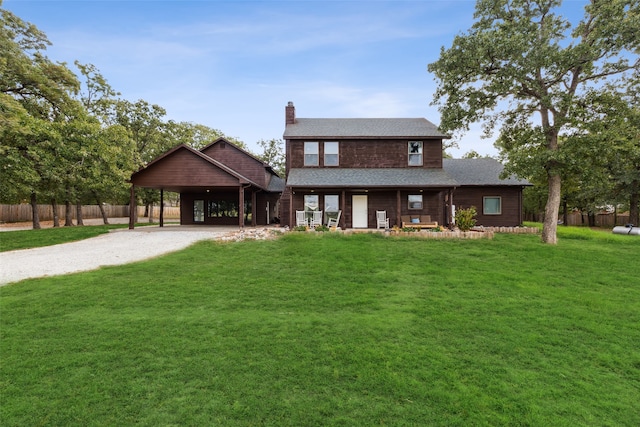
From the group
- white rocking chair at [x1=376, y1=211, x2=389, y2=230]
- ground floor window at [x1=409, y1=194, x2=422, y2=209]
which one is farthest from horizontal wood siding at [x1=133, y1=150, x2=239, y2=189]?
ground floor window at [x1=409, y1=194, x2=422, y2=209]

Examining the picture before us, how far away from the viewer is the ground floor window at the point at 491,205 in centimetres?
1997

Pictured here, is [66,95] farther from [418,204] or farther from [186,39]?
[418,204]

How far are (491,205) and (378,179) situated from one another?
869 cm

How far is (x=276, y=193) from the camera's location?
77.0ft

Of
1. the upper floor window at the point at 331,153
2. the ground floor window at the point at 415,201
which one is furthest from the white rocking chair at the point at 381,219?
the upper floor window at the point at 331,153

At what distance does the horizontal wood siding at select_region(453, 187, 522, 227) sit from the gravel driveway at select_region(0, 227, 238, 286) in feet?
55.5

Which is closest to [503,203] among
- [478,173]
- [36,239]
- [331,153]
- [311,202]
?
[478,173]

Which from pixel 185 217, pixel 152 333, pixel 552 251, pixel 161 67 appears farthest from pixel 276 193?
pixel 152 333

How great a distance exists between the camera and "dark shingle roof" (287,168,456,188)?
16.2m

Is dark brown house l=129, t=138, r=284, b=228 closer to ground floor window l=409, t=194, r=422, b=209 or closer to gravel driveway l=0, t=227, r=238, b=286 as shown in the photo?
gravel driveway l=0, t=227, r=238, b=286

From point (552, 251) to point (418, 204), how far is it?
737 cm

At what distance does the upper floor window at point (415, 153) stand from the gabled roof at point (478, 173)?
11.0 feet

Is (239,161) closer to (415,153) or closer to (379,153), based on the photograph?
(379,153)

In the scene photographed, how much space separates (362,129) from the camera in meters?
19.2
